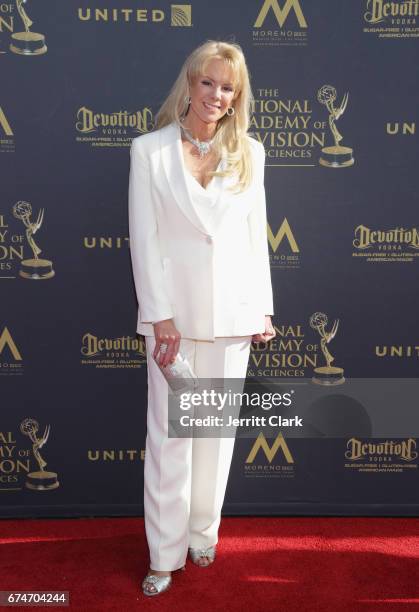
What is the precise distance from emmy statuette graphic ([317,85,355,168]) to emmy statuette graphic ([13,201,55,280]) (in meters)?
1.18

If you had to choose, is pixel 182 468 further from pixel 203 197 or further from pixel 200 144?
pixel 200 144

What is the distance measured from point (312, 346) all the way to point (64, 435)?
114 centimetres

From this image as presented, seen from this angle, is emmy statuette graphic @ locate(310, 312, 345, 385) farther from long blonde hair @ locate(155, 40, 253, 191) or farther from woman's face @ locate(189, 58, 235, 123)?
woman's face @ locate(189, 58, 235, 123)

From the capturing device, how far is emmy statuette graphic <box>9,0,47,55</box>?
2590mm

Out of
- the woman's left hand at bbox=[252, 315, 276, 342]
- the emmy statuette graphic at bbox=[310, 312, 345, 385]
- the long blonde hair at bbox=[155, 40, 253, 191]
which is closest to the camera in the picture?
the long blonde hair at bbox=[155, 40, 253, 191]

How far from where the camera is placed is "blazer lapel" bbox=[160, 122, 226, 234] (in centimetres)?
218

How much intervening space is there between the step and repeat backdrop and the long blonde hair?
0.43 meters

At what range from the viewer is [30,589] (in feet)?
7.89

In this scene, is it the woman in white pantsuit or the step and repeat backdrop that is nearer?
the woman in white pantsuit

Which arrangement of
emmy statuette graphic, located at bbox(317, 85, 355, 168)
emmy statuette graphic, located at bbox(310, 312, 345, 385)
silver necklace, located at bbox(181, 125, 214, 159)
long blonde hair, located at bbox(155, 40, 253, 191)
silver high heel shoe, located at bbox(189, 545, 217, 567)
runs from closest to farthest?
long blonde hair, located at bbox(155, 40, 253, 191), silver necklace, located at bbox(181, 125, 214, 159), silver high heel shoe, located at bbox(189, 545, 217, 567), emmy statuette graphic, located at bbox(317, 85, 355, 168), emmy statuette graphic, located at bbox(310, 312, 345, 385)

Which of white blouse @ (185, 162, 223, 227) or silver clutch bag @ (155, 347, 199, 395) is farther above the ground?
white blouse @ (185, 162, 223, 227)

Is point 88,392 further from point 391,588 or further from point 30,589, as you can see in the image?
point 391,588

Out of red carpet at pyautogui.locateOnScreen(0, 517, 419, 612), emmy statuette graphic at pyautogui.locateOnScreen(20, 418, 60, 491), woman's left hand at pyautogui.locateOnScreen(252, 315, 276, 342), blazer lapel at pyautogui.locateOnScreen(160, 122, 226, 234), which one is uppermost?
blazer lapel at pyautogui.locateOnScreen(160, 122, 226, 234)

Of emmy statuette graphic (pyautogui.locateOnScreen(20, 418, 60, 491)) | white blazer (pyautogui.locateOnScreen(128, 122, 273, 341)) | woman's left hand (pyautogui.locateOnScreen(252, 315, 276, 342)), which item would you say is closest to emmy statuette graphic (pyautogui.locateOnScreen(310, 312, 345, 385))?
woman's left hand (pyautogui.locateOnScreen(252, 315, 276, 342))
